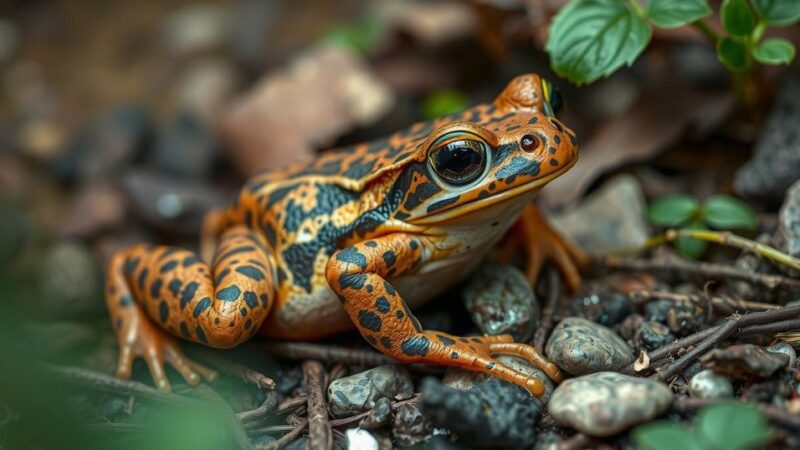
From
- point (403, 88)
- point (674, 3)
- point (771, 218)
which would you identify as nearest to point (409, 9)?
point (403, 88)

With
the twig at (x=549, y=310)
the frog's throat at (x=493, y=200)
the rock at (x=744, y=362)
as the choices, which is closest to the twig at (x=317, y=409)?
the frog's throat at (x=493, y=200)

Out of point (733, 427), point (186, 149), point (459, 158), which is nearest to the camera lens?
point (733, 427)

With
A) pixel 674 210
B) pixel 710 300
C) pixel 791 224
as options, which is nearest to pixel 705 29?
pixel 674 210

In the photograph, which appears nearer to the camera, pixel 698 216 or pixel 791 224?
pixel 791 224

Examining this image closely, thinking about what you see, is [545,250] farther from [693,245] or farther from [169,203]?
[169,203]

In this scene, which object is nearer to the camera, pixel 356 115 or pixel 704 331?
pixel 704 331

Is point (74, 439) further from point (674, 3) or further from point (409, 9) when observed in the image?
point (409, 9)
